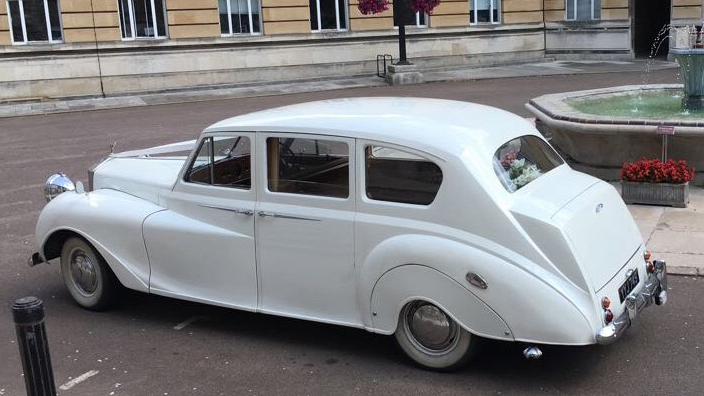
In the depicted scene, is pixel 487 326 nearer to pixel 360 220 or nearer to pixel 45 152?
pixel 360 220

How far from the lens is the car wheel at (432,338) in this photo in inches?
184

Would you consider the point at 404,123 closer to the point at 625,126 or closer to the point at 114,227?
the point at 114,227

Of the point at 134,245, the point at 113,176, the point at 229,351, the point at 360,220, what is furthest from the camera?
the point at 113,176

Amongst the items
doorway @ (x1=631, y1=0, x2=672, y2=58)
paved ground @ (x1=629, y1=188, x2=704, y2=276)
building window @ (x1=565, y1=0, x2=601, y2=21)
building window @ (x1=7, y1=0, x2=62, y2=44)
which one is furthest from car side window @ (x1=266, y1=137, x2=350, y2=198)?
doorway @ (x1=631, y1=0, x2=672, y2=58)

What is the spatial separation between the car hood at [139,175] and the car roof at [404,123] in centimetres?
76

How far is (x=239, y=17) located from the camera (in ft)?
90.1

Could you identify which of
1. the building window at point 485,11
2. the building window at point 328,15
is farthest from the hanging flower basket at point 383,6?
the building window at point 485,11

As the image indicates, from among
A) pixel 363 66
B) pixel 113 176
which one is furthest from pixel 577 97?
pixel 363 66

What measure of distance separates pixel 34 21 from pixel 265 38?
7.76m

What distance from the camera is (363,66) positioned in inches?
1150

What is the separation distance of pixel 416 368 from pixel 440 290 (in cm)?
65

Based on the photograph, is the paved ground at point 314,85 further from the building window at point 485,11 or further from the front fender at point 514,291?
the front fender at point 514,291

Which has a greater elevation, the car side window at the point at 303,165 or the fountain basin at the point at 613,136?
the car side window at the point at 303,165

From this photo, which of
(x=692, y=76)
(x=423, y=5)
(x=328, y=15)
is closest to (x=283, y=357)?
(x=692, y=76)
